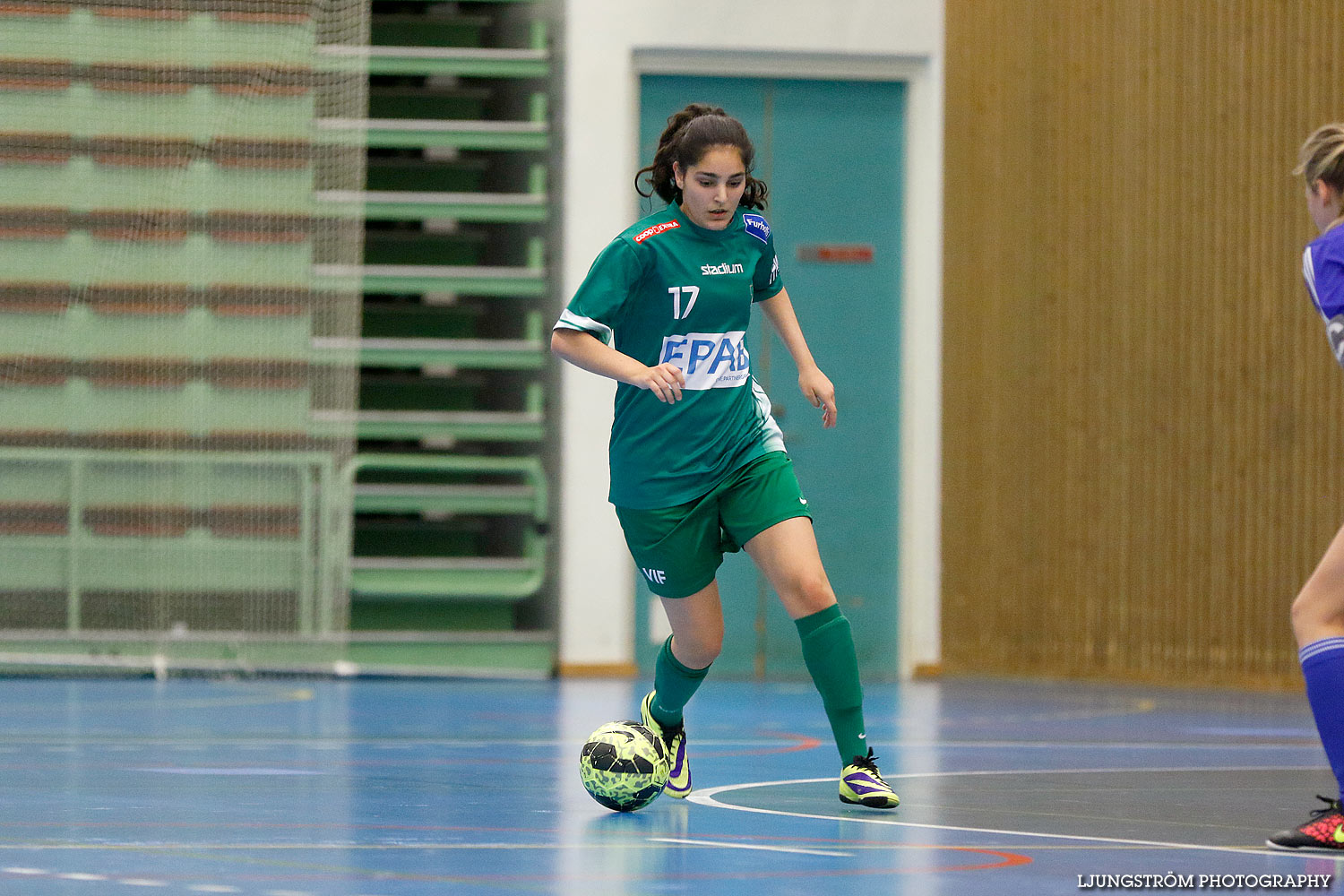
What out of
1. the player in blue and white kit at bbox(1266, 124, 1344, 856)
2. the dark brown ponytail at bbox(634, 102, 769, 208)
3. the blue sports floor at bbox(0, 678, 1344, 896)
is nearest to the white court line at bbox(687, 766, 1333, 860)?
the blue sports floor at bbox(0, 678, 1344, 896)

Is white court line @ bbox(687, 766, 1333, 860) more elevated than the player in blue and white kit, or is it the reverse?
the player in blue and white kit

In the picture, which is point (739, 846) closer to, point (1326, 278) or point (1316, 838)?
point (1316, 838)

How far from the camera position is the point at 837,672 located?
4.49 meters

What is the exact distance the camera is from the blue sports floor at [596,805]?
332 cm

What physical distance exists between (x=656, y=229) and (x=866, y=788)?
1.52 metres

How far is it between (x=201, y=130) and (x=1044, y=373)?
529 centimetres

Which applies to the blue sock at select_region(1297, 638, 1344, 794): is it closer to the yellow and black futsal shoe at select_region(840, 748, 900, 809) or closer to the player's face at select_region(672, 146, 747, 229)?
the yellow and black futsal shoe at select_region(840, 748, 900, 809)

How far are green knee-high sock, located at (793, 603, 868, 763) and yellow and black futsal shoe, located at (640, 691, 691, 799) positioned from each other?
421mm

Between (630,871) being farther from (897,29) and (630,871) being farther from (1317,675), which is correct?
(897,29)

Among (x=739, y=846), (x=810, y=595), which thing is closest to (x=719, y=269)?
(x=810, y=595)

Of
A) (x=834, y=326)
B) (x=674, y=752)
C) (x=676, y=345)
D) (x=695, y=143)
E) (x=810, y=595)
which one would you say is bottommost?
(x=674, y=752)

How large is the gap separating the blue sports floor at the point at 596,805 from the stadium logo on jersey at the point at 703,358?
1.09 m

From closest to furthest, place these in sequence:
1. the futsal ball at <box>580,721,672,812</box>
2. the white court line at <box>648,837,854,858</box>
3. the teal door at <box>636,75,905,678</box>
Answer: the white court line at <box>648,837,854,858</box>, the futsal ball at <box>580,721,672,812</box>, the teal door at <box>636,75,905,678</box>

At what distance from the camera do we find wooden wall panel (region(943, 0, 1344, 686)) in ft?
30.3
